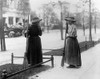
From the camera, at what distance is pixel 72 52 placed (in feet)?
32.2

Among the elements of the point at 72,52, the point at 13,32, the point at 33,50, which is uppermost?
the point at 33,50

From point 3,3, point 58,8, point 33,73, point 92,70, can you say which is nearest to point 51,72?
point 33,73

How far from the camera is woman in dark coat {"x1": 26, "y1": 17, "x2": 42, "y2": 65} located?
941cm

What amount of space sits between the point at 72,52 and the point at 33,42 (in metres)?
1.40

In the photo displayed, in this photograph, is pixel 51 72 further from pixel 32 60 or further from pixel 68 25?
pixel 68 25

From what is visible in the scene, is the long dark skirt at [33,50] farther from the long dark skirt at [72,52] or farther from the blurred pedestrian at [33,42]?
the long dark skirt at [72,52]

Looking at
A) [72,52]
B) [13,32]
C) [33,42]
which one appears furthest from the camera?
[13,32]

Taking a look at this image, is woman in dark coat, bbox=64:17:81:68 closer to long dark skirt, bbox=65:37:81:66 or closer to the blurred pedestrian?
long dark skirt, bbox=65:37:81:66

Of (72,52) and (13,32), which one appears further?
(13,32)

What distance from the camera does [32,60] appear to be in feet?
31.7

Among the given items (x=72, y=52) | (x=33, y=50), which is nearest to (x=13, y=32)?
(x=33, y=50)

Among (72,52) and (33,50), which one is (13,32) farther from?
(72,52)

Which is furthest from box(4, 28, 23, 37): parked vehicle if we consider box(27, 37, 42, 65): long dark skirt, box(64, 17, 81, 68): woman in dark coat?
box(64, 17, 81, 68): woman in dark coat

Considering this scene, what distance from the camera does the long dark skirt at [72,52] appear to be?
9.77 meters
